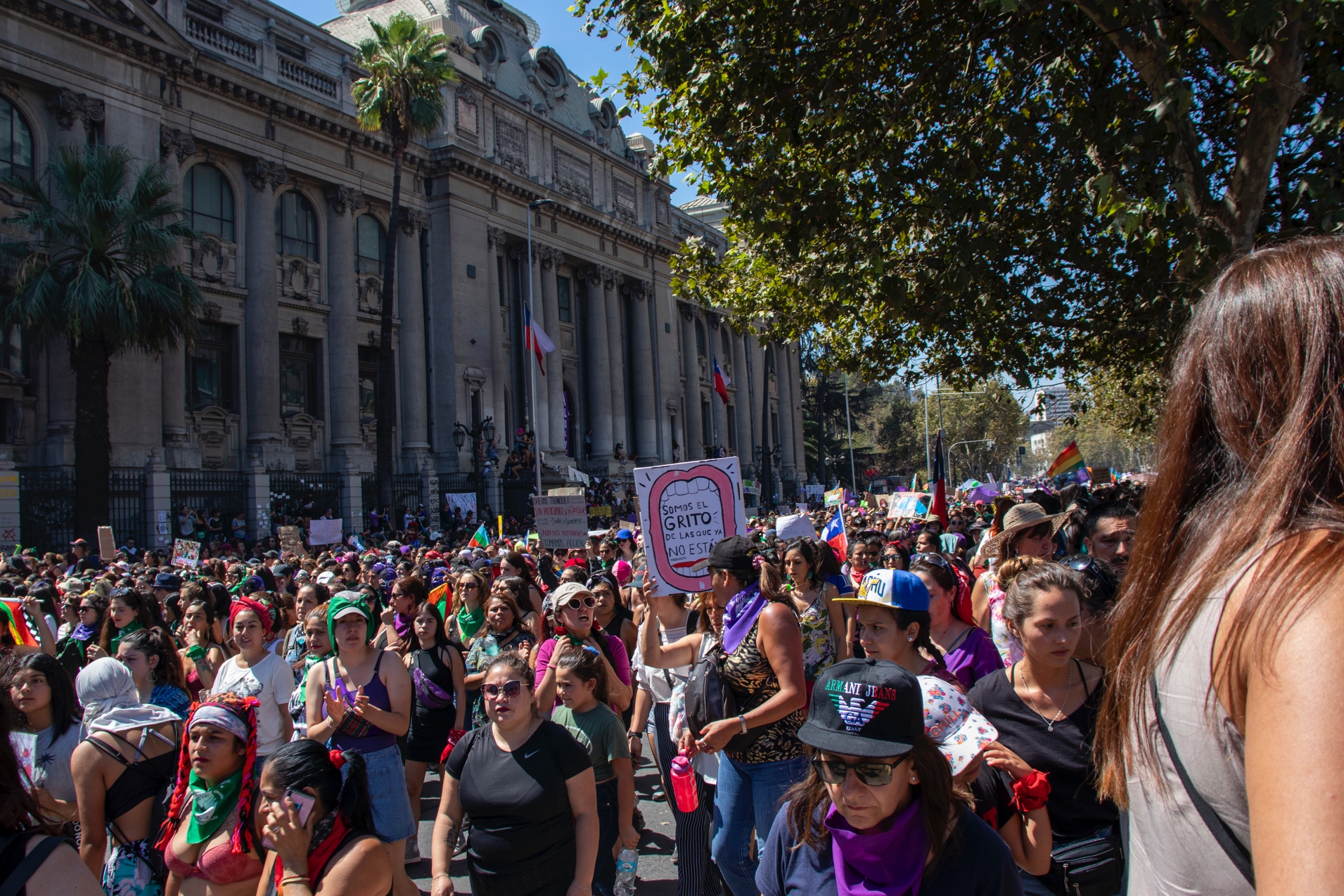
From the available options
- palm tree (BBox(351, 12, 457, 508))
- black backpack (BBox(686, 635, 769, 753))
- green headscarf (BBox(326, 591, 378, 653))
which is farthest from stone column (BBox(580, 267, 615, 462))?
black backpack (BBox(686, 635, 769, 753))

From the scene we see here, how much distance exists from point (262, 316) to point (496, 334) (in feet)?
32.2

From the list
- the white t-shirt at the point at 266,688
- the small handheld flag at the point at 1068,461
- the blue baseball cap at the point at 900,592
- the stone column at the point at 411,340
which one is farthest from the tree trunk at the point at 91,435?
the blue baseball cap at the point at 900,592

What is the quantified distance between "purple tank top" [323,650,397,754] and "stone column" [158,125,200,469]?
23316mm

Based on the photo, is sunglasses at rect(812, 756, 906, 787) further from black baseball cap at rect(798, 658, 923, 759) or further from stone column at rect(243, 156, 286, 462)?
stone column at rect(243, 156, 286, 462)

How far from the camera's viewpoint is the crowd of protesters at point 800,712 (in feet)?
4.20

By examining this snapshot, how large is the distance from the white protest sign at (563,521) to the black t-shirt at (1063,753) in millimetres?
10969

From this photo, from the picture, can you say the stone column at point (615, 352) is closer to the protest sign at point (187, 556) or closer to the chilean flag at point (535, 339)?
the chilean flag at point (535, 339)

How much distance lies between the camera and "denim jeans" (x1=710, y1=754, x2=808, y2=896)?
4.24m

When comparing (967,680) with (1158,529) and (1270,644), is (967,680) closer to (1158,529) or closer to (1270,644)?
(1158,529)

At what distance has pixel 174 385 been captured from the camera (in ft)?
85.6

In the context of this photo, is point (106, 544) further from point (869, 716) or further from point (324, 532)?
point (869, 716)

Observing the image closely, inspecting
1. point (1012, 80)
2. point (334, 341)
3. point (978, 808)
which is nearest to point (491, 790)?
point (978, 808)

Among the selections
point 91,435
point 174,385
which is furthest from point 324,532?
point 174,385

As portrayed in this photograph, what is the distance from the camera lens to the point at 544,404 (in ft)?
127
